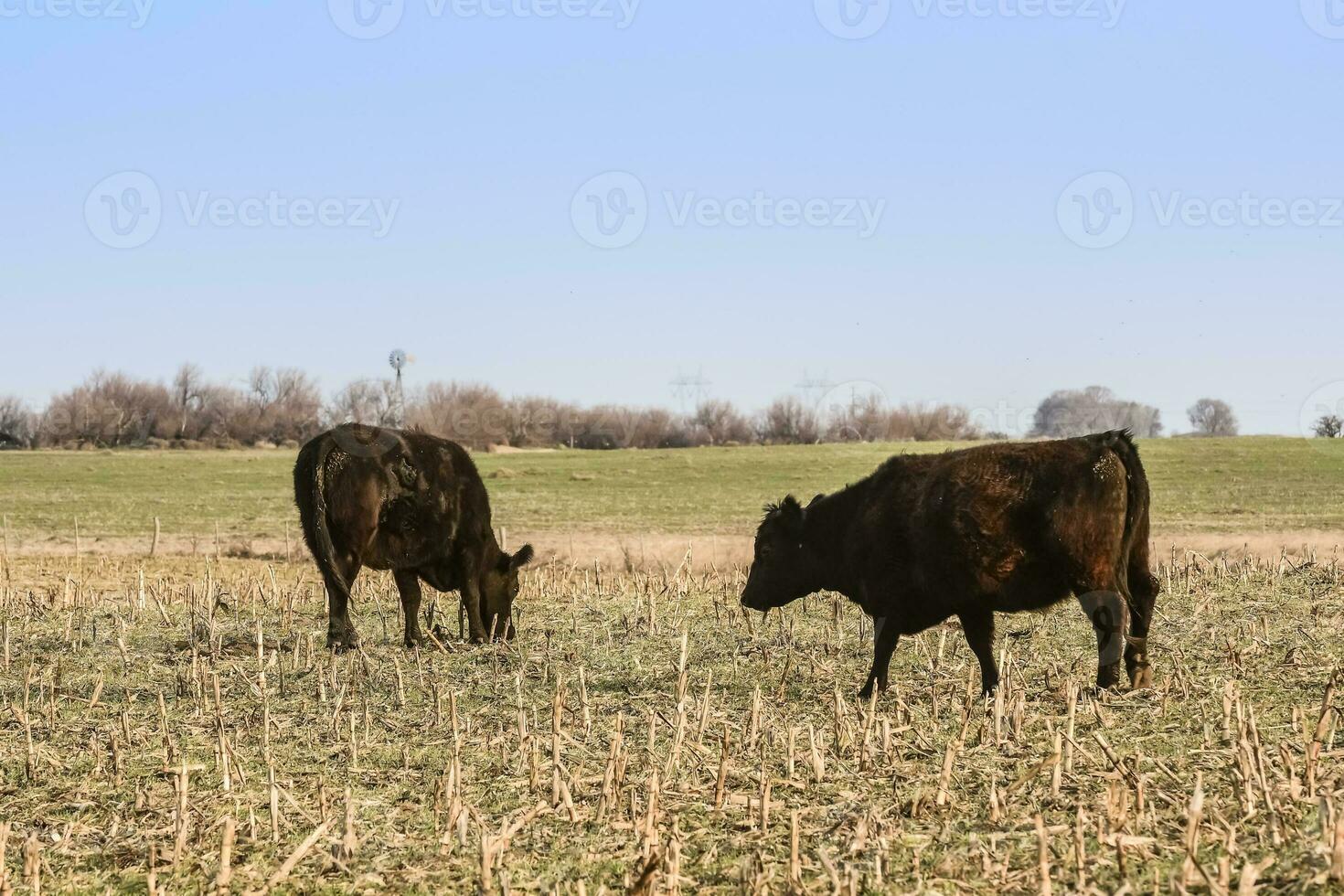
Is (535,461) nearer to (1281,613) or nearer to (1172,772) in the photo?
(1281,613)

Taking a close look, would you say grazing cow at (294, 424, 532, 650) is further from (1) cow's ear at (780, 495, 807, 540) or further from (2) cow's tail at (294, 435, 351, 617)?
(1) cow's ear at (780, 495, 807, 540)

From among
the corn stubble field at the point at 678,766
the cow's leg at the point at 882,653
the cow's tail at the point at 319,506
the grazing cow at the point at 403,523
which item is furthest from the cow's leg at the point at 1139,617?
the cow's tail at the point at 319,506

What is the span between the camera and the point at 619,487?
156ft

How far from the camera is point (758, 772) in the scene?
708 cm

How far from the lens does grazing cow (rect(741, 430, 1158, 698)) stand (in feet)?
31.7

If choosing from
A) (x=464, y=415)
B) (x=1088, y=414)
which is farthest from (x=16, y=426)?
(x=1088, y=414)

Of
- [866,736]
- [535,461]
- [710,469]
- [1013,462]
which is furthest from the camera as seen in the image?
[535,461]

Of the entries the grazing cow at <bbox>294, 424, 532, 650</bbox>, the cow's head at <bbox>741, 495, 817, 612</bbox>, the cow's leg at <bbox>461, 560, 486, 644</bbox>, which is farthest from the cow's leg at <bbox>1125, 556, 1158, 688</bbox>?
the cow's leg at <bbox>461, 560, 486, 644</bbox>

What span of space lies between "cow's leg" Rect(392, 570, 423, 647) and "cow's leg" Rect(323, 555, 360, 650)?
587 millimetres

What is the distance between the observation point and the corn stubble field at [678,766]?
568cm

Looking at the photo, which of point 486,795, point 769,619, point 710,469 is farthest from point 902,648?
point 710,469

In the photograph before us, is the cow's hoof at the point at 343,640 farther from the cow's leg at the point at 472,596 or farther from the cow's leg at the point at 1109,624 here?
the cow's leg at the point at 1109,624

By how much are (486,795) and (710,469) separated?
49270 millimetres

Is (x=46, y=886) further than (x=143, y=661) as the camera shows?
No
